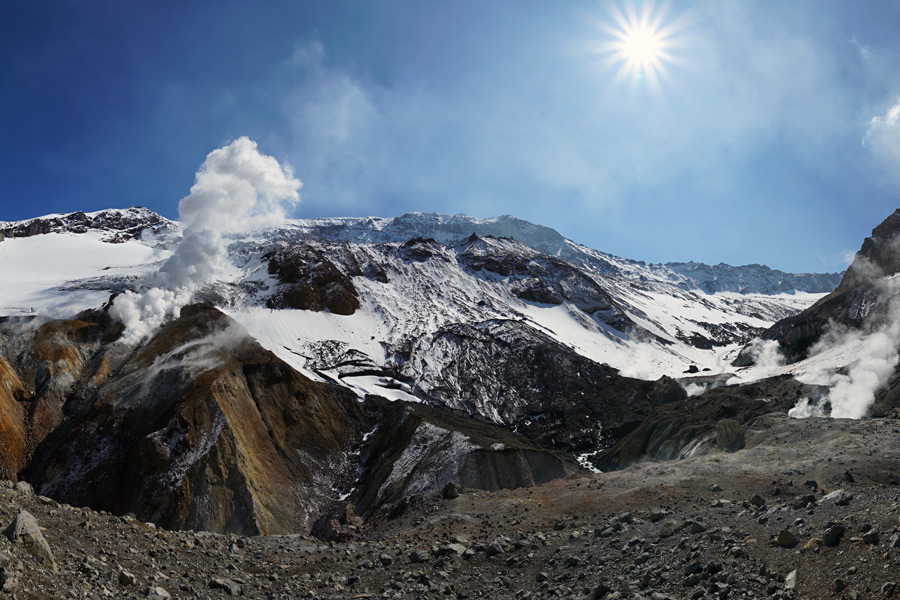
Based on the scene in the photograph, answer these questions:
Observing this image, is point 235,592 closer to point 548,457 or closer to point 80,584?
point 80,584

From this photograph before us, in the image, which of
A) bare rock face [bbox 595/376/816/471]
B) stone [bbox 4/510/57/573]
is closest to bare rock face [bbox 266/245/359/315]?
bare rock face [bbox 595/376/816/471]

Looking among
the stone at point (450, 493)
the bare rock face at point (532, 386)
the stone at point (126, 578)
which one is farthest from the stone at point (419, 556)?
the bare rock face at point (532, 386)

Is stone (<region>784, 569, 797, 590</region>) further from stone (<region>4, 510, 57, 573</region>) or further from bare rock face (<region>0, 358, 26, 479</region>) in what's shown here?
bare rock face (<region>0, 358, 26, 479</region>)

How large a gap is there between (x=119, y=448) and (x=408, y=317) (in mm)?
62338

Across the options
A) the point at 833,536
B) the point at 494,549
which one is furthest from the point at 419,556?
the point at 833,536

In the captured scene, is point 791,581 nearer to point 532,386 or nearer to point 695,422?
point 695,422

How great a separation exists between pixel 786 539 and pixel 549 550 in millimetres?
7092

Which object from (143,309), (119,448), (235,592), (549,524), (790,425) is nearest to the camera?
(235,592)

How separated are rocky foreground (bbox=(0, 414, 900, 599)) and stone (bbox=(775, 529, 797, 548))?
0.02 metres

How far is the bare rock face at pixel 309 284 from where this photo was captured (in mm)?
96250

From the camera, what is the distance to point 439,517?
23.8 metres

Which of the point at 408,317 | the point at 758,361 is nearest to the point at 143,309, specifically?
the point at 408,317

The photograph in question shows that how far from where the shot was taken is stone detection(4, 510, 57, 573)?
10.6m

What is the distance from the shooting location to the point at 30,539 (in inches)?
427
